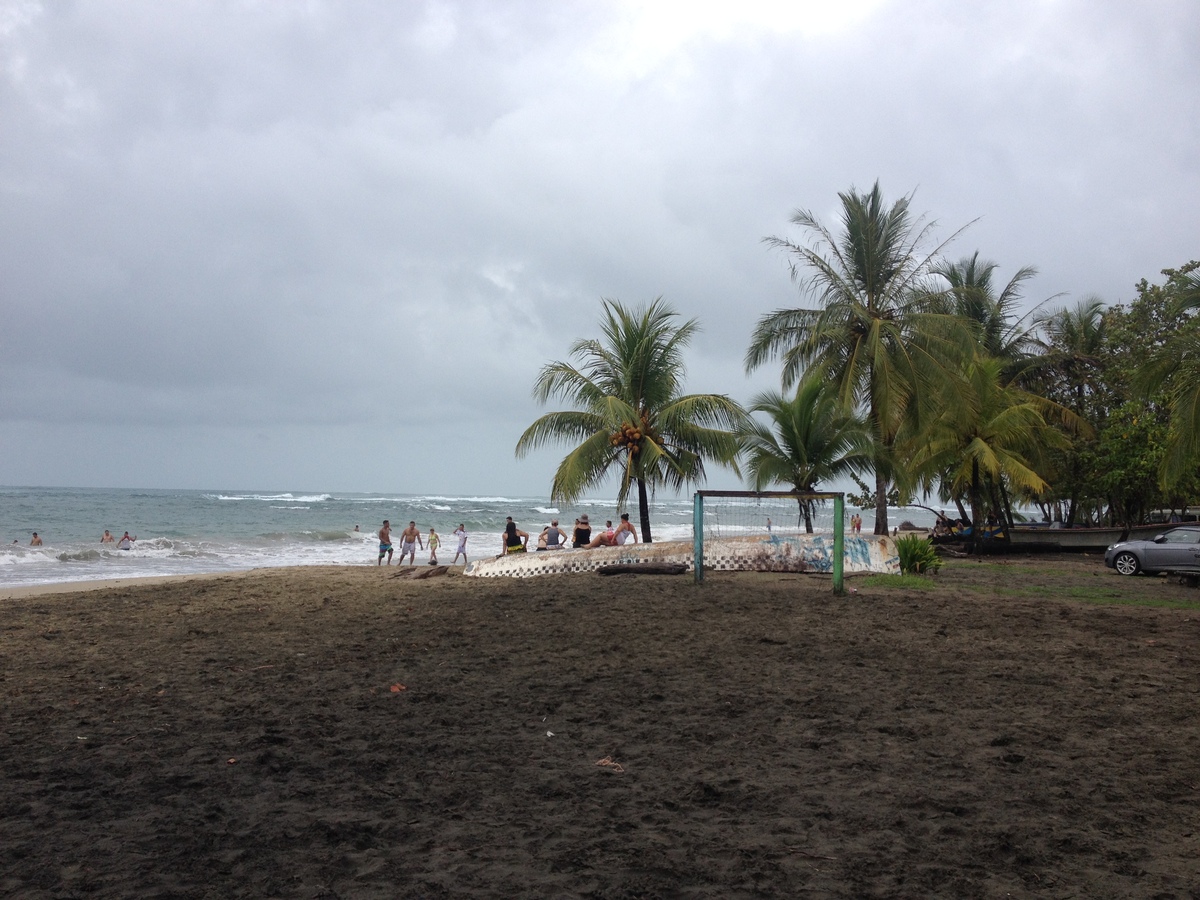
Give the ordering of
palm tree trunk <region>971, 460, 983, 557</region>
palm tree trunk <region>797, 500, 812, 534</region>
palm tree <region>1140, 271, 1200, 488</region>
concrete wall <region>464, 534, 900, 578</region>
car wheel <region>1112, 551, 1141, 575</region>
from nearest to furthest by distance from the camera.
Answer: palm tree <region>1140, 271, 1200, 488</region>
concrete wall <region>464, 534, 900, 578</region>
car wheel <region>1112, 551, 1141, 575</region>
palm tree trunk <region>797, 500, 812, 534</region>
palm tree trunk <region>971, 460, 983, 557</region>

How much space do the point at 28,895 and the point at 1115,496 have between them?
1251 inches

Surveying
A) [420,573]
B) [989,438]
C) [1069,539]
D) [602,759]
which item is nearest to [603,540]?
[420,573]


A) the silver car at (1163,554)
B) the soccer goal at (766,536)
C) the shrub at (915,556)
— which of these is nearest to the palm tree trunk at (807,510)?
the soccer goal at (766,536)

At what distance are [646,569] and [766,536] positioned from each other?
96.6 inches

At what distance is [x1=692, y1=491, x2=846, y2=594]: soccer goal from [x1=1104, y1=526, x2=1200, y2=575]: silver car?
615 cm

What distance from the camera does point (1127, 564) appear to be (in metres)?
18.1

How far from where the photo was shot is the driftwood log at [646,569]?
1508cm

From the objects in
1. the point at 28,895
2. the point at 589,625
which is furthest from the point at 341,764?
the point at 589,625

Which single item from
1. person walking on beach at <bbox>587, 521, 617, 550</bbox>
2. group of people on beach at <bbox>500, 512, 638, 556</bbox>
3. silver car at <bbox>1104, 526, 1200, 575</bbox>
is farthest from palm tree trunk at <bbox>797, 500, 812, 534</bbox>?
silver car at <bbox>1104, 526, 1200, 575</bbox>

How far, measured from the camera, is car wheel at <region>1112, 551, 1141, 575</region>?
58.7ft

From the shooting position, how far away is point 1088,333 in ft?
98.5

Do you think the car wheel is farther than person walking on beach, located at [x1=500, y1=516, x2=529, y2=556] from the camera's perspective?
No

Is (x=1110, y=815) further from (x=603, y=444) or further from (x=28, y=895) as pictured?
(x=603, y=444)

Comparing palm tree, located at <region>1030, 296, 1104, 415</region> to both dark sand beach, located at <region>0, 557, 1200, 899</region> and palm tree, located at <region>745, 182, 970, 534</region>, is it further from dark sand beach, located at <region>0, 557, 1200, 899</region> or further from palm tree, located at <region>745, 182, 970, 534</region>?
dark sand beach, located at <region>0, 557, 1200, 899</region>
